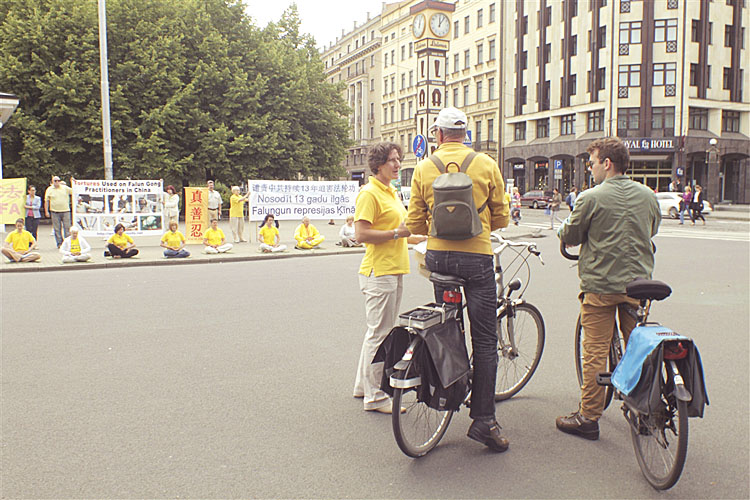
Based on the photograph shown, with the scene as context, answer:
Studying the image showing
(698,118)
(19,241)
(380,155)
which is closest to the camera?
(380,155)

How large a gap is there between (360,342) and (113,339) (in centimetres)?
265

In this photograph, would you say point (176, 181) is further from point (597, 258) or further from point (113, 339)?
point (597, 258)

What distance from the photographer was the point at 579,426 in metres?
4.22

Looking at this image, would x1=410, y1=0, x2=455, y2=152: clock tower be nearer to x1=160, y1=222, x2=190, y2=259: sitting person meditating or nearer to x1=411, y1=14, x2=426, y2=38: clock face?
x1=411, y1=14, x2=426, y2=38: clock face

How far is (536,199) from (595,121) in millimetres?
8009

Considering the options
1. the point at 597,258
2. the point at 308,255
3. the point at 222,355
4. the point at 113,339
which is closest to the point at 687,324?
the point at 597,258

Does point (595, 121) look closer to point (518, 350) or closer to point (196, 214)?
point (196, 214)

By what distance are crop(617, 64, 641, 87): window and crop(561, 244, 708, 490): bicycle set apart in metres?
51.4

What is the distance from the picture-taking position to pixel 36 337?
23.2 feet

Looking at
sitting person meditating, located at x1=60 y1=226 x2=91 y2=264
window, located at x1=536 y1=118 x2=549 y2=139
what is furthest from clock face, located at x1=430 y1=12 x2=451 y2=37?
window, located at x1=536 y1=118 x2=549 y2=139

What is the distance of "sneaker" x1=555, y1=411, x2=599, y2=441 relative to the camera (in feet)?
13.7

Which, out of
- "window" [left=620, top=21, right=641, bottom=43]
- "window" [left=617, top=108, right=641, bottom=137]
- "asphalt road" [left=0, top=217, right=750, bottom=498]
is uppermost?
"window" [left=620, top=21, right=641, bottom=43]

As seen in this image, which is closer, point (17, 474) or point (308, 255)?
point (17, 474)

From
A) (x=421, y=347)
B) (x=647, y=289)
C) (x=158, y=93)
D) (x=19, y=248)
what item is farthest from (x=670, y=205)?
(x=421, y=347)
